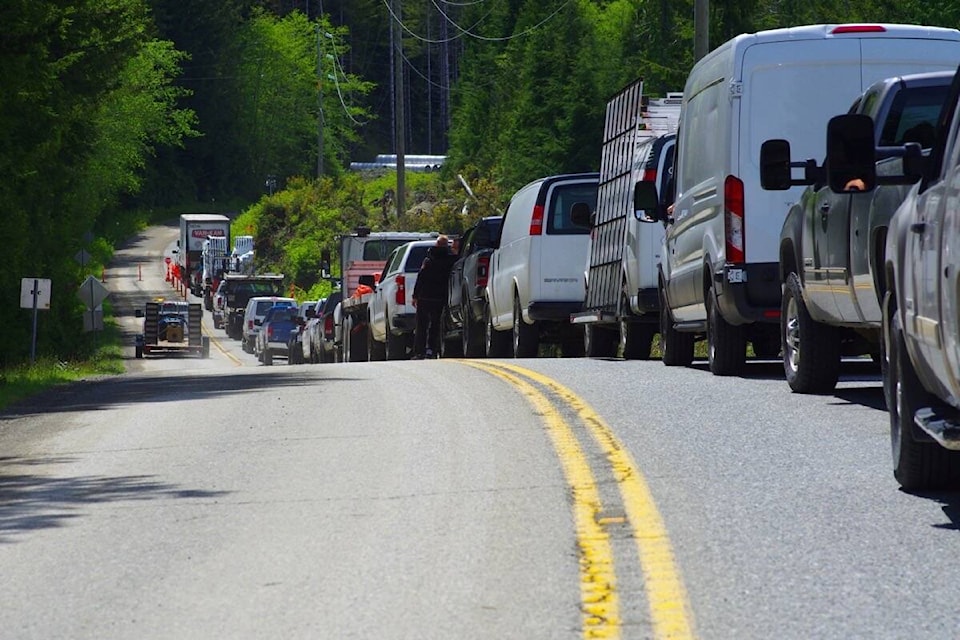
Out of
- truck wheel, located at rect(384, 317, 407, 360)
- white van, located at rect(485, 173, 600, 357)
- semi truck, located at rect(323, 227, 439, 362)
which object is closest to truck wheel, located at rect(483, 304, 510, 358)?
white van, located at rect(485, 173, 600, 357)

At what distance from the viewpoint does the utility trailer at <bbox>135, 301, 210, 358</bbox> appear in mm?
61250

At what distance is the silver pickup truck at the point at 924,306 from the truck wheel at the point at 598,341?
44.3 feet

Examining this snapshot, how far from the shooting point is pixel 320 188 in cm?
10131

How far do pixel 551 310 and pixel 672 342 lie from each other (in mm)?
4229

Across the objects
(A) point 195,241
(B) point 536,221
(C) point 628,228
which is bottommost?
(C) point 628,228

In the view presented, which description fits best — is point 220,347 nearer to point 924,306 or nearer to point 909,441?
point 909,441

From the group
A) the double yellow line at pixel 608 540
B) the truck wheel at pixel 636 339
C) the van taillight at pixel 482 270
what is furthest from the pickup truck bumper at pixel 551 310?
the double yellow line at pixel 608 540

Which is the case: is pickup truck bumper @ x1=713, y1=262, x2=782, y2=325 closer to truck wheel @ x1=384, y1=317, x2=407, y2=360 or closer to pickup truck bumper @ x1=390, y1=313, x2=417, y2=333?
pickup truck bumper @ x1=390, y1=313, x2=417, y2=333

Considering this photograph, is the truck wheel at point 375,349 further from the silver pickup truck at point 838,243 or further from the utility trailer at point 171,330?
the utility trailer at point 171,330

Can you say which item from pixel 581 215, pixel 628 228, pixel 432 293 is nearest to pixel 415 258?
pixel 432 293

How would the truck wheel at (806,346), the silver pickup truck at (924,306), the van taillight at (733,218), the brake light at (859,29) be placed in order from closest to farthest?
the silver pickup truck at (924,306) < the truck wheel at (806,346) < the brake light at (859,29) < the van taillight at (733,218)

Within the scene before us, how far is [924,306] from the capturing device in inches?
316

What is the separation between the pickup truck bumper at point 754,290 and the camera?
1531 cm

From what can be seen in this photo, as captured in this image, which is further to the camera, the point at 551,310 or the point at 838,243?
the point at 551,310
